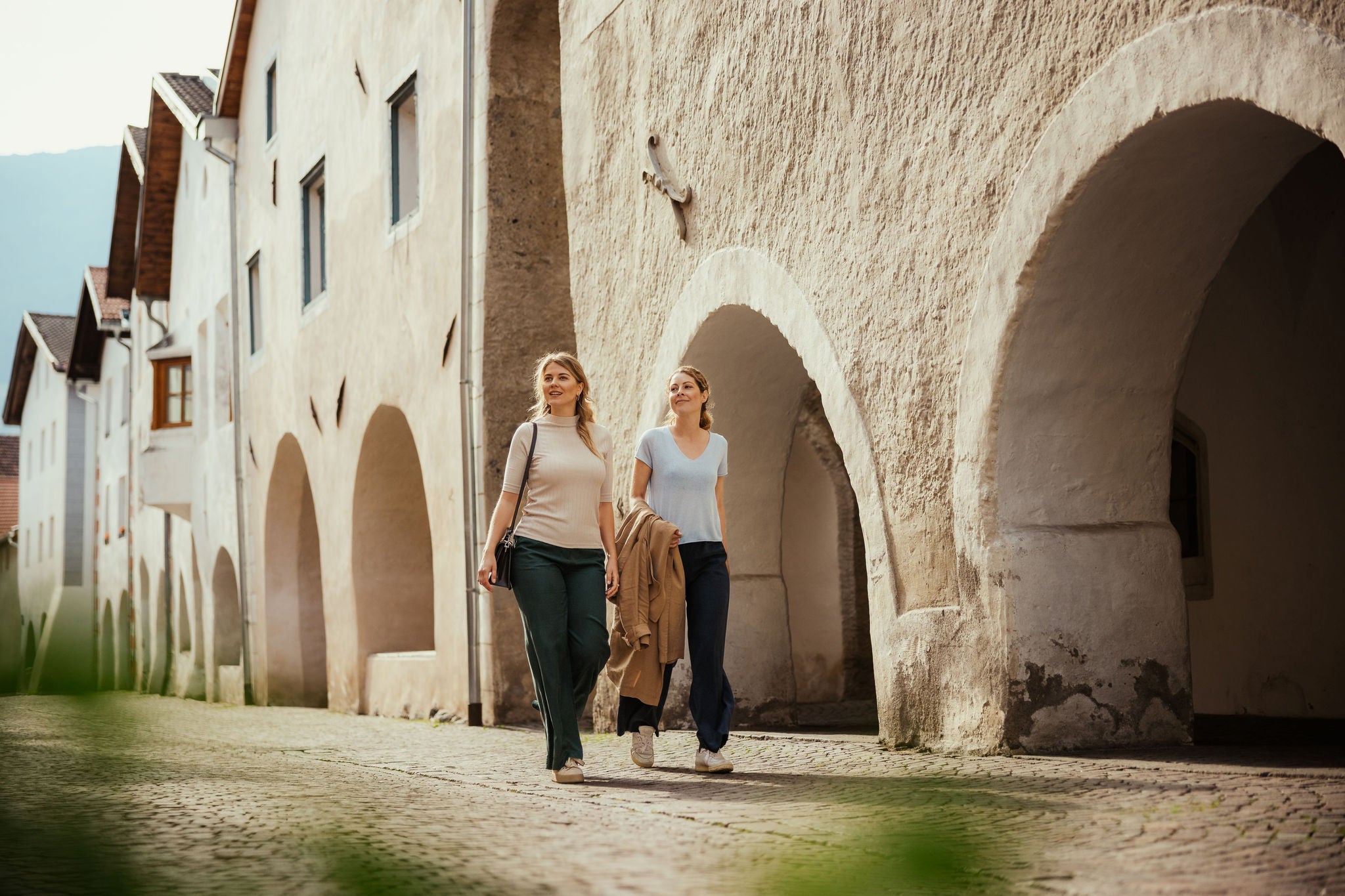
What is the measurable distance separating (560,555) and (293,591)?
39.7 feet

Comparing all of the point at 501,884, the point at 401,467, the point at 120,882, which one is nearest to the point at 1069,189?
the point at 501,884

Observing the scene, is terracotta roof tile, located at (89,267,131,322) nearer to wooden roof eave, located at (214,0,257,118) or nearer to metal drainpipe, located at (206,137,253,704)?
wooden roof eave, located at (214,0,257,118)

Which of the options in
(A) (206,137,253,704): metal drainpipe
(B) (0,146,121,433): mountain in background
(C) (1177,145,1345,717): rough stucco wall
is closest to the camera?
(C) (1177,145,1345,717): rough stucco wall

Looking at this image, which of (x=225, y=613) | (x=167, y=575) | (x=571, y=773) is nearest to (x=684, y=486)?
(x=571, y=773)

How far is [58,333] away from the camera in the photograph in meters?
38.7

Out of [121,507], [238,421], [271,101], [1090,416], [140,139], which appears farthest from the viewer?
[121,507]

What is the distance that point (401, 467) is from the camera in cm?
1330

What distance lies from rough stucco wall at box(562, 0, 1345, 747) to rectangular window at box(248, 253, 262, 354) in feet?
35.2

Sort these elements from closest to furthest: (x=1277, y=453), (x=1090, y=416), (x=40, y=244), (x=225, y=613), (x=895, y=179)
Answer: (x=1090, y=416) < (x=895, y=179) < (x=1277, y=453) < (x=225, y=613) < (x=40, y=244)

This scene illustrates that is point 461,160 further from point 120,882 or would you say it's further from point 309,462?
point 120,882

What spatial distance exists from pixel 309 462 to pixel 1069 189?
36.9 feet

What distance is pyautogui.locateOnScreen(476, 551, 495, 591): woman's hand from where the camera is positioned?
5.26m

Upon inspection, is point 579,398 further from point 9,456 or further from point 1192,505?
point 9,456

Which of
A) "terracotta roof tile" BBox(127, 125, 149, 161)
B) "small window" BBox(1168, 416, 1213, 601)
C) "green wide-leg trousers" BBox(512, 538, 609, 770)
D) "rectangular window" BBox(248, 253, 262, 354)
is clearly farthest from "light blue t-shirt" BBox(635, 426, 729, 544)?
"terracotta roof tile" BBox(127, 125, 149, 161)
